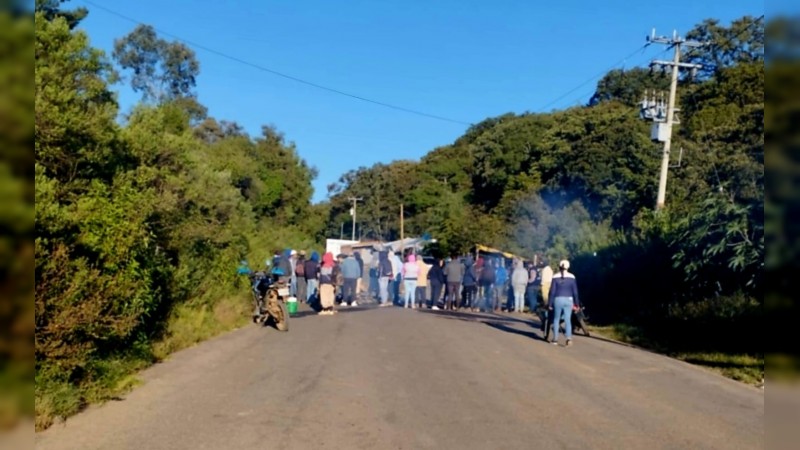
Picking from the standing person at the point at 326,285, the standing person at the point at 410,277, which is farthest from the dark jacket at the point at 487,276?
the standing person at the point at 326,285

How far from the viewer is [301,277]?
24.9 meters

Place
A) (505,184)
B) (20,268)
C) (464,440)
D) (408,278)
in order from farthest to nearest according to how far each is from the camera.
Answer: (505,184), (408,278), (464,440), (20,268)

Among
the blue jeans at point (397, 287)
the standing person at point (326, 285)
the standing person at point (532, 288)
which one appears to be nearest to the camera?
the standing person at point (326, 285)

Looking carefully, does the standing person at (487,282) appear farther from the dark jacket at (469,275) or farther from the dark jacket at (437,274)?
the dark jacket at (437,274)

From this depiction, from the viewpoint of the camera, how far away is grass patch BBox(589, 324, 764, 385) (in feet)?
39.8

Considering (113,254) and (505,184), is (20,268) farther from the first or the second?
(505,184)

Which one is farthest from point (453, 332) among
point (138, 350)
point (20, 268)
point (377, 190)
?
point (377, 190)

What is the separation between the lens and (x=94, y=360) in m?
8.82

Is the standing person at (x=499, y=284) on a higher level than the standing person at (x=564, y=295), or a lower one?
lower

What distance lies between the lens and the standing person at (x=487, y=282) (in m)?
25.7

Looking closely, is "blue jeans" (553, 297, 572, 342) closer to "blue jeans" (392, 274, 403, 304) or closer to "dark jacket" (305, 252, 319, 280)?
"dark jacket" (305, 252, 319, 280)

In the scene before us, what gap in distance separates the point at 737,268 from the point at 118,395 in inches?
423

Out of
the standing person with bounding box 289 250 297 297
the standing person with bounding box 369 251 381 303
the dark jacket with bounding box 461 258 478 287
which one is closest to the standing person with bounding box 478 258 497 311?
the dark jacket with bounding box 461 258 478 287

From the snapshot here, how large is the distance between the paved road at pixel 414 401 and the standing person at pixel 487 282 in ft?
33.2
